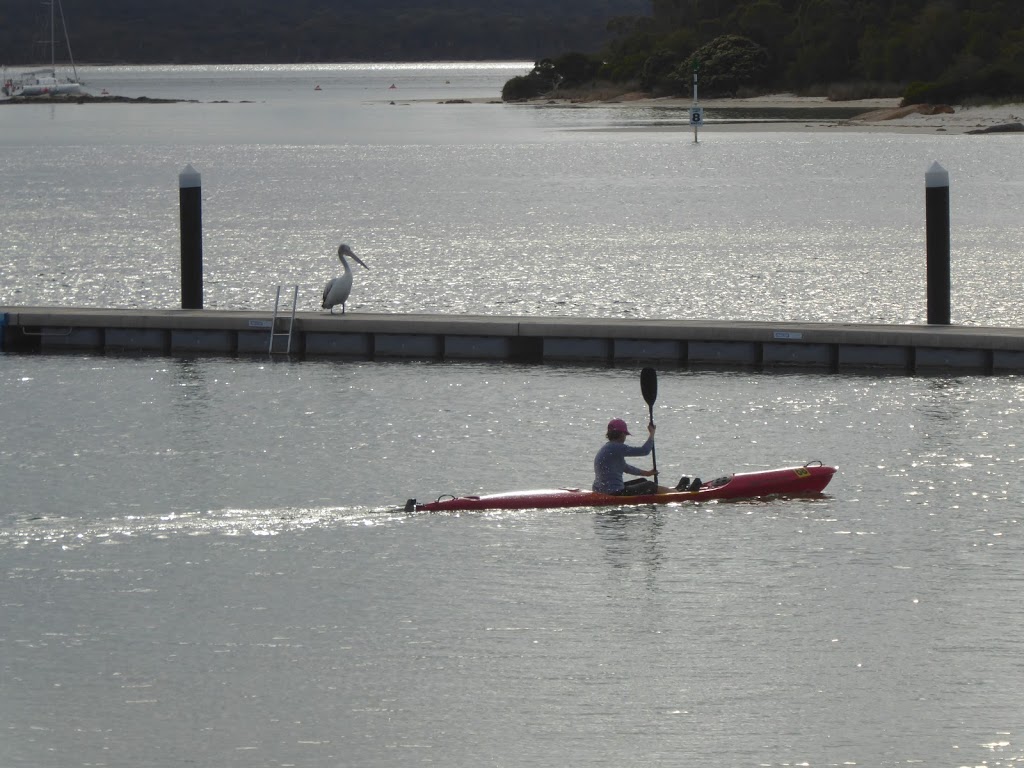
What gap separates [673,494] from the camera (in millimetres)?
20047

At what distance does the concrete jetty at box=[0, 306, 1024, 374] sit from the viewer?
91.5 ft

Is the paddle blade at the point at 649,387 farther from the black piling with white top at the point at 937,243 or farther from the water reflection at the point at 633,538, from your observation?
the black piling with white top at the point at 937,243

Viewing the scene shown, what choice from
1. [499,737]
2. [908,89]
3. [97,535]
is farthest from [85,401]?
[908,89]

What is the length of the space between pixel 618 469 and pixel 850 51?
157248mm

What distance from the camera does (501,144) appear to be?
129 metres

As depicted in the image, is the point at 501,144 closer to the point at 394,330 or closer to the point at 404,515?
the point at 394,330

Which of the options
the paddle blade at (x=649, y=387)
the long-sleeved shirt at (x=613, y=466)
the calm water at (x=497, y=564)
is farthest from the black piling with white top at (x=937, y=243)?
the long-sleeved shirt at (x=613, y=466)

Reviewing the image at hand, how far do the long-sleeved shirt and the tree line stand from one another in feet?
391

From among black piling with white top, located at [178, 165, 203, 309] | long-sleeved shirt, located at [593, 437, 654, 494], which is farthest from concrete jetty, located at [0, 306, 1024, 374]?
long-sleeved shirt, located at [593, 437, 654, 494]

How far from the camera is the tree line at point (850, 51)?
456ft

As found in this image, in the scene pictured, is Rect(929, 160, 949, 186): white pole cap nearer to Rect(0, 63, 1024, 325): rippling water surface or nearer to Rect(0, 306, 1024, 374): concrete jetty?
Rect(0, 306, 1024, 374): concrete jetty

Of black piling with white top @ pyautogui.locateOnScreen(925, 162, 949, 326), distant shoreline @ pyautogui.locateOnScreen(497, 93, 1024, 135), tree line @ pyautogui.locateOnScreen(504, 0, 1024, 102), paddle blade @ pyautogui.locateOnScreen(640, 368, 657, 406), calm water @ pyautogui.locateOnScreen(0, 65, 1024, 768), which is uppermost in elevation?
tree line @ pyautogui.locateOnScreen(504, 0, 1024, 102)

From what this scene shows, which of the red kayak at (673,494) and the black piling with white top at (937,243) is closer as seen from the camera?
the red kayak at (673,494)

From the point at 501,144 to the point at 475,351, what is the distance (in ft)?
331
